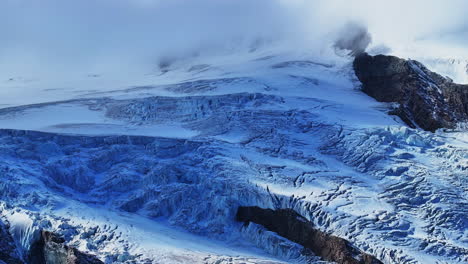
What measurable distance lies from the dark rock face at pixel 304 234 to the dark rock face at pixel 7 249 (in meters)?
11.3

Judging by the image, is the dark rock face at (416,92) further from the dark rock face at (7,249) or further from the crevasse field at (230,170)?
the dark rock face at (7,249)

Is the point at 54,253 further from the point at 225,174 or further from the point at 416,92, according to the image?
the point at 416,92

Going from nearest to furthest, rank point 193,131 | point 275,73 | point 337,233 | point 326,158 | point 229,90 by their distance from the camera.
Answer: point 337,233 → point 326,158 → point 193,131 → point 229,90 → point 275,73

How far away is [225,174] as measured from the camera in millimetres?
42719

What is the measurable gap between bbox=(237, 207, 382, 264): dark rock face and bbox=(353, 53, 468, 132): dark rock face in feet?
51.2

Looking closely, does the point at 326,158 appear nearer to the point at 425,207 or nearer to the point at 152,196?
the point at 425,207

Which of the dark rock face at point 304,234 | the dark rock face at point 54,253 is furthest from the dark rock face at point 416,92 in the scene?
the dark rock face at point 54,253

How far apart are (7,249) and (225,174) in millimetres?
12361

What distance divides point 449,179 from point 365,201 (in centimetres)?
531

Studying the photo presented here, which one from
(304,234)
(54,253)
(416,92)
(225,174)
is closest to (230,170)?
(225,174)

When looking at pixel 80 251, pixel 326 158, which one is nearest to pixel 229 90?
pixel 326 158

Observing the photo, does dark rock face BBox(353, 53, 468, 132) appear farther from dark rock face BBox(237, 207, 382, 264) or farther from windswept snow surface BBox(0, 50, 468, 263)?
dark rock face BBox(237, 207, 382, 264)

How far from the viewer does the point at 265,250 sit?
3862 cm

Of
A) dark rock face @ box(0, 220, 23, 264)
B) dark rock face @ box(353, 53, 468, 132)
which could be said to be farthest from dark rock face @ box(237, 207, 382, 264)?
dark rock face @ box(353, 53, 468, 132)
